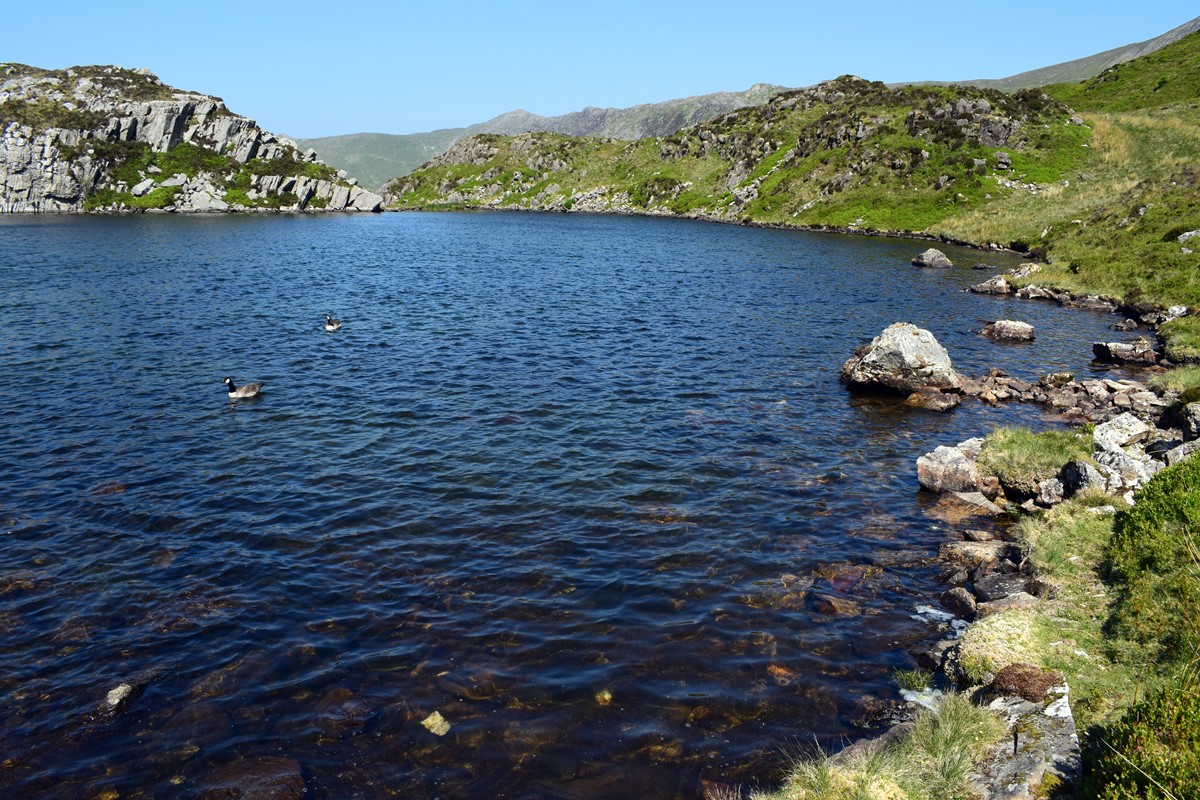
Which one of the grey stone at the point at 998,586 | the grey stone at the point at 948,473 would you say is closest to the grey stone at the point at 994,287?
the grey stone at the point at 948,473

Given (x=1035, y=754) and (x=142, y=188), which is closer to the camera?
(x=1035, y=754)

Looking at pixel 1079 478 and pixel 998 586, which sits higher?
pixel 1079 478

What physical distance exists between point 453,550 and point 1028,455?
74.7 ft

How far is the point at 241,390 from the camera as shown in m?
36.6

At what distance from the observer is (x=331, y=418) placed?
34.3m

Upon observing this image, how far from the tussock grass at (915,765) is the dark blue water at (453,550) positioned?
172 cm

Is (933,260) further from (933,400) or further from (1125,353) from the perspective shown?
(933,400)

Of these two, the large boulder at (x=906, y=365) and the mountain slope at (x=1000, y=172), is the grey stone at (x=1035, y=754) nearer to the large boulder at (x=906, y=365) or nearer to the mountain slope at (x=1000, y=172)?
the large boulder at (x=906, y=365)

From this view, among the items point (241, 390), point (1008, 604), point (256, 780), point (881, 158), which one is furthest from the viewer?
point (881, 158)

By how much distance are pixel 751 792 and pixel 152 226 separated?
155 meters

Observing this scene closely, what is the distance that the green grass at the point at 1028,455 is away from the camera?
1040 inches

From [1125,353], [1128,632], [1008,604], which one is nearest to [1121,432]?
[1008,604]

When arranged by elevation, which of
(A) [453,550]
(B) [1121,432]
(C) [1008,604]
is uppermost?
(B) [1121,432]

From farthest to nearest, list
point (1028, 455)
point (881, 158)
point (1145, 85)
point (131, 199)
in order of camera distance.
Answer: point (131, 199) → point (1145, 85) → point (881, 158) → point (1028, 455)
